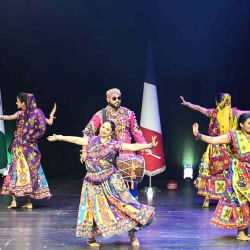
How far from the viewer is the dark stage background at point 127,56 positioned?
10.4 meters

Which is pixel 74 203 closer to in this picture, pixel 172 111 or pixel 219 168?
pixel 219 168

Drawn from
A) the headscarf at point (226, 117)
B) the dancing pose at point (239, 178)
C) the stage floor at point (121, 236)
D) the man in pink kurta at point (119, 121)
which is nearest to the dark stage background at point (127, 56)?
the stage floor at point (121, 236)

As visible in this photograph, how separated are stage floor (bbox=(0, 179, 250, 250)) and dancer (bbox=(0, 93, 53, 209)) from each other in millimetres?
199

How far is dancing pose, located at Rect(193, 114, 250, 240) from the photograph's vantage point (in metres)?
6.34

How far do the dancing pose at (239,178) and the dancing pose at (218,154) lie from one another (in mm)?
1876

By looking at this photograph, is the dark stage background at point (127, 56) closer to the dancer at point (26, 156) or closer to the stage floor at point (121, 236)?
the stage floor at point (121, 236)

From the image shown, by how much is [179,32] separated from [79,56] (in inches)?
56.3

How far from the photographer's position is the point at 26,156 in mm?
8234

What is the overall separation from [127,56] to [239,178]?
4.63 meters

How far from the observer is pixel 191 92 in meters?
10.7

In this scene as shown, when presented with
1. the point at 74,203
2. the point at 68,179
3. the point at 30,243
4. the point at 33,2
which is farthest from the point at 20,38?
the point at 30,243

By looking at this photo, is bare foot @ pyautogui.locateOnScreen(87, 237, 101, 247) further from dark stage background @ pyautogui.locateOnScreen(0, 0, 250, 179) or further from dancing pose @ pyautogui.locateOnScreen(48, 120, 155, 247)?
dark stage background @ pyautogui.locateOnScreen(0, 0, 250, 179)

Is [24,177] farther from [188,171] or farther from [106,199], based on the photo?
[188,171]

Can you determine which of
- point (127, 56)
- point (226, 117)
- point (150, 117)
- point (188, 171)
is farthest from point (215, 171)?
point (127, 56)
